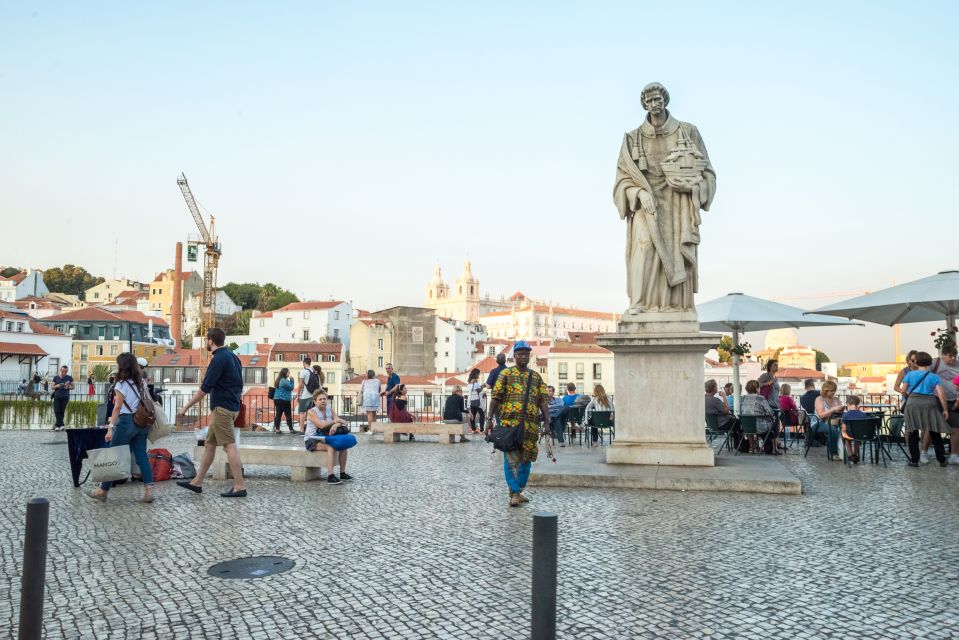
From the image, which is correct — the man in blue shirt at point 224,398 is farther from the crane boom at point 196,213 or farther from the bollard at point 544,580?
the crane boom at point 196,213

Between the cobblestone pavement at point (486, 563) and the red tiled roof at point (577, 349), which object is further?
the red tiled roof at point (577, 349)

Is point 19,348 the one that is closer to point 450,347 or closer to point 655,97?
point 450,347

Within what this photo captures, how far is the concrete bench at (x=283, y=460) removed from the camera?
9430 mm

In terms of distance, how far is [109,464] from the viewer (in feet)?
24.8

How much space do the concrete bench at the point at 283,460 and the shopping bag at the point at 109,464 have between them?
1900mm

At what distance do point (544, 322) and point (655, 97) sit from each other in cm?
16769

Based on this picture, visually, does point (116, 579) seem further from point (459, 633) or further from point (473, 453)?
point (473, 453)

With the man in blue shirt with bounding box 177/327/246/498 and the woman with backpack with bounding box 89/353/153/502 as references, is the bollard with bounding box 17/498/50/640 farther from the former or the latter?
the woman with backpack with bounding box 89/353/153/502

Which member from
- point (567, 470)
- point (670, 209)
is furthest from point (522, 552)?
point (670, 209)

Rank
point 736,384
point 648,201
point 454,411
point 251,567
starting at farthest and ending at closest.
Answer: point 454,411, point 736,384, point 648,201, point 251,567

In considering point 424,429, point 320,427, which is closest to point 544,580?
point 320,427

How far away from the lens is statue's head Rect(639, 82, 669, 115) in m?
9.61

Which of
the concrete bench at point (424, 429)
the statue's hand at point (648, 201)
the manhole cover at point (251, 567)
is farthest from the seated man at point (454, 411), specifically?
the manhole cover at point (251, 567)

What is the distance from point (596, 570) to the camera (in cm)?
490
